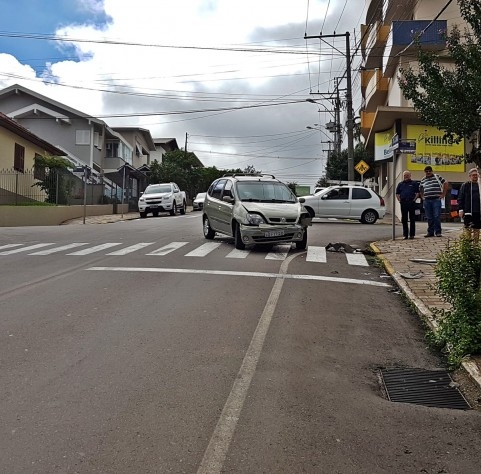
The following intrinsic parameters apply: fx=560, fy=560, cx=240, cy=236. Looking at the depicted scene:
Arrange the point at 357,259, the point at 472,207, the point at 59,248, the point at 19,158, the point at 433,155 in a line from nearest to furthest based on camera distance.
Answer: the point at 472,207, the point at 357,259, the point at 59,248, the point at 433,155, the point at 19,158

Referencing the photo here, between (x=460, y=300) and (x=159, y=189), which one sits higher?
(x=159, y=189)

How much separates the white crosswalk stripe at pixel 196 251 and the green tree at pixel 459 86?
514cm

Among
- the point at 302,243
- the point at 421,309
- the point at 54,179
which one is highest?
the point at 54,179

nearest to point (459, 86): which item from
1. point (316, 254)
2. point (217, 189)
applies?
point (316, 254)

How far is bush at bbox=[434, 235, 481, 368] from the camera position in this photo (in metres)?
5.34

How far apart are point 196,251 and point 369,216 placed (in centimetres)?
1180

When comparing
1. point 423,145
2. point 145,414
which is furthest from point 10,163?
point 145,414

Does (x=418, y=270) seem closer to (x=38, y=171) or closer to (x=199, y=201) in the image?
(x=38, y=171)

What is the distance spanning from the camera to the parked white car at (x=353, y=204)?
22.4 metres

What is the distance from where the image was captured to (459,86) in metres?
6.09

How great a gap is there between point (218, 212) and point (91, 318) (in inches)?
311

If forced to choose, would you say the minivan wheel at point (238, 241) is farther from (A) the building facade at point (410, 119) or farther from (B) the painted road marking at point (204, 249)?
(A) the building facade at point (410, 119)

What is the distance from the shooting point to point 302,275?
9.69 meters

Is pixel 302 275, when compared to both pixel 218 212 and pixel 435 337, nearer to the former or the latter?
pixel 435 337
